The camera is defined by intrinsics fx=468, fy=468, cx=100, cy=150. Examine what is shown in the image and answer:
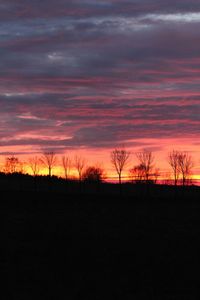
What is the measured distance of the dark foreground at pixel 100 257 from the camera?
1592 centimetres

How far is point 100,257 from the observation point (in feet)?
64.5

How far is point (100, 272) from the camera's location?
17797mm

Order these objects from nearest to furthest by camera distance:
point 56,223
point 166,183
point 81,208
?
point 56,223, point 81,208, point 166,183

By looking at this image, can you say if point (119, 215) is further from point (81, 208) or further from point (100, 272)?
point (100, 272)

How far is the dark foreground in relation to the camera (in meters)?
15.9

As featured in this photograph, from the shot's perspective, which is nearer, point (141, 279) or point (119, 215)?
point (141, 279)

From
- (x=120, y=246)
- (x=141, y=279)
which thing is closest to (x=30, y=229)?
(x=120, y=246)

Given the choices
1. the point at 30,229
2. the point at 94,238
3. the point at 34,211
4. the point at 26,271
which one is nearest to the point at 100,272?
the point at 26,271

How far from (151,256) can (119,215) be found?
1212 cm

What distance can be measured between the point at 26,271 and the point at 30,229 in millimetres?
7224

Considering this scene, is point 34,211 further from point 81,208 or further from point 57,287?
point 57,287

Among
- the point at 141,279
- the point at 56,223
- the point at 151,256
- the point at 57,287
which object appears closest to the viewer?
the point at 57,287

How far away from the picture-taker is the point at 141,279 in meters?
17.2

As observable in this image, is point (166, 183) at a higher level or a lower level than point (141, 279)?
higher
